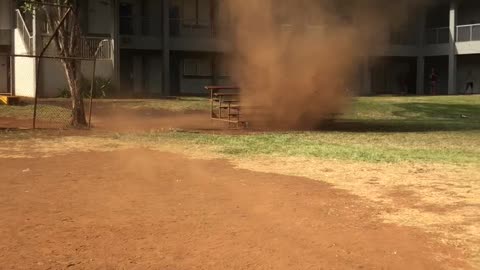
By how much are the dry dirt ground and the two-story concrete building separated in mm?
17484

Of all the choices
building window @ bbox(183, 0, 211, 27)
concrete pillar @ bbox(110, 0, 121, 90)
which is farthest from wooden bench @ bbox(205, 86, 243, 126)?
building window @ bbox(183, 0, 211, 27)

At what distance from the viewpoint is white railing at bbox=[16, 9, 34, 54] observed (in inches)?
1091

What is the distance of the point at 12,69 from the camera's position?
97.1 ft

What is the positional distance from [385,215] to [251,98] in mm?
12002

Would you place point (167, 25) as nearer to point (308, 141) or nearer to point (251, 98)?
point (251, 98)

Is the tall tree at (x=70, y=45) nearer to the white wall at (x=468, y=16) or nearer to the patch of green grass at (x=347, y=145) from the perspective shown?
the patch of green grass at (x=347, y=145)

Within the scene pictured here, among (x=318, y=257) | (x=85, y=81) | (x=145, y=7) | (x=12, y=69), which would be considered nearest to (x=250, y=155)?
(x=318, y=257)

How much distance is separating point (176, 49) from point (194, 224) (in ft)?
88.8

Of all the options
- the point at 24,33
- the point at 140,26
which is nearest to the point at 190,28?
the point at 140,26

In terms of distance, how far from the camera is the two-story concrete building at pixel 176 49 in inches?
1137

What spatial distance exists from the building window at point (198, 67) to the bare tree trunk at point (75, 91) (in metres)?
18.2

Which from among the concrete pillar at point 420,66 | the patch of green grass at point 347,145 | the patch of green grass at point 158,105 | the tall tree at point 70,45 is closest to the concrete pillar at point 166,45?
the patch of green grass at point 158,105

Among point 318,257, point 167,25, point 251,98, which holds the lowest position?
point 318,257

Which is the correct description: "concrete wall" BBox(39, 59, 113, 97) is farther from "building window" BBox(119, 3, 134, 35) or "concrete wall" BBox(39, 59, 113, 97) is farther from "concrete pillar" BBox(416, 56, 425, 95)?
"concrete pillar" BBox(416, 56, 425, 95)
